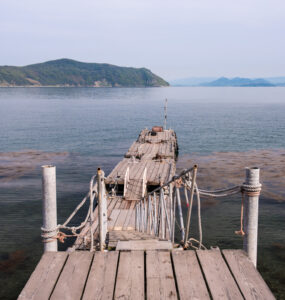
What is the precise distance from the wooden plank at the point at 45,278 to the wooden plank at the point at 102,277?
17.3 inches

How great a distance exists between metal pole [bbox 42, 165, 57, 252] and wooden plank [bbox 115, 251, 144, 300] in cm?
165

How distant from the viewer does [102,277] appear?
14.3 feet

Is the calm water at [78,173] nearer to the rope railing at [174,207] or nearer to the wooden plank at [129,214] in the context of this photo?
the wooden plank at [129,214]

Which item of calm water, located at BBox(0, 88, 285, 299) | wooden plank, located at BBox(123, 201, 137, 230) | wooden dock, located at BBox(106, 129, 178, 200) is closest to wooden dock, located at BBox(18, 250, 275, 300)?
wooden plank, located at BBox(123, 201, 137, 230)

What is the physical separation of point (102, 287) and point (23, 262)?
11.6 metres

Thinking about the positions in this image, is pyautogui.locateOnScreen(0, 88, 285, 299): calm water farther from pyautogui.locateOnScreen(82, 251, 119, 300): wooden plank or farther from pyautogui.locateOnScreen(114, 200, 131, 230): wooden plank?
pyautogui.locateOnScreen(82, 251, 119, 300): wooden plank

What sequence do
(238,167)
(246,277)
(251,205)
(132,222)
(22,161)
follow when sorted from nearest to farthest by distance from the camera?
1. (246,277)
2. (251,205)
3. (132,222)
4. (238,167)
5. (22,161)

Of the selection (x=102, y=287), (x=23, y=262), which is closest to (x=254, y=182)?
(x=102, y=287)

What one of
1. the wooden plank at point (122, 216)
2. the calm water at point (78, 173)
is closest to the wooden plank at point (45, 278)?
the wooden plank at point (122, 216)

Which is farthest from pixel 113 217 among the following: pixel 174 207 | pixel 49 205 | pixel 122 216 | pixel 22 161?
pixel 22 161

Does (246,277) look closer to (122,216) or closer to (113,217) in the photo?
(113,217)

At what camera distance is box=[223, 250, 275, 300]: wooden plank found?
400cm

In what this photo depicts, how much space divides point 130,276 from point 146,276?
0.20m

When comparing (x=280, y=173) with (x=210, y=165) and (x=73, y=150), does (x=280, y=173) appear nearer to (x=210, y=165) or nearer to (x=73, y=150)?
(x=210, y=165)
